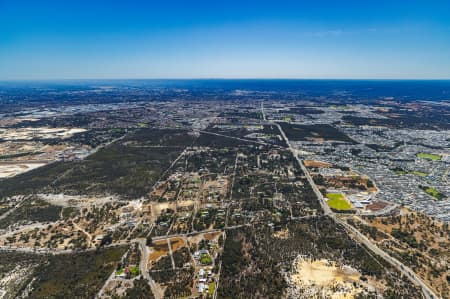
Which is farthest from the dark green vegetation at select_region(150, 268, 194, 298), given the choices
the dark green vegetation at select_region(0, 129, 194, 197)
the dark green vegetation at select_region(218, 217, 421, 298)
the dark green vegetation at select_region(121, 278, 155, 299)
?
the dark green vegetation at select_region(0, 129, 194, 197)

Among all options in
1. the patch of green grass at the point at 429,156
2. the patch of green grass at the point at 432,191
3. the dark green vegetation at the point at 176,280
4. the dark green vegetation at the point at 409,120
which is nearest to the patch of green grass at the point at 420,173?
the patch of green grass at the point at 432,191

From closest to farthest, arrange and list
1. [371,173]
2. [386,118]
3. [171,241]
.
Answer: [171,241] < [371,173] < [386,118]

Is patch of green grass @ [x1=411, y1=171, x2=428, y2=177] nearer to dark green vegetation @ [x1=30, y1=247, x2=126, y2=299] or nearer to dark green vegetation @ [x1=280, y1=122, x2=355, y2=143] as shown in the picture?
dark green vegetation @ [x1=280, y1=122, x2=355, y2=143]

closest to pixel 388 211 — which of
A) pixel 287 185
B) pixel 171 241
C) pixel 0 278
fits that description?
pixel 287 185

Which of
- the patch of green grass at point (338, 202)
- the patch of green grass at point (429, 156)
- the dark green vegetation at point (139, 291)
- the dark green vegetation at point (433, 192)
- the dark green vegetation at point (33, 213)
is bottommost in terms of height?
the dark green vegetation at point (139, 291)

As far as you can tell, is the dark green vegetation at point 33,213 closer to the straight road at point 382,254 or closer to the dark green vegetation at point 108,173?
the dark green vegetation at point 108,173

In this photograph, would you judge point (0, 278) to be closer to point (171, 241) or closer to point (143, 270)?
point (143, 270)
